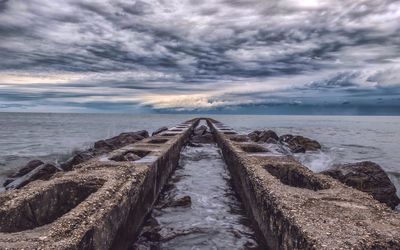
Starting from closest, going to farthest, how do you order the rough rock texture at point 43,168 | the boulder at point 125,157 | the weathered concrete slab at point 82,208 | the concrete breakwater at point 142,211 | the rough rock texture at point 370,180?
the concrete breakwater at point 142,211 < the weathered concrete slab at point 82,208 < the rough rock texture at point 370,180 < the boulder at point 125,157 < the rough rock texture at point 43,168

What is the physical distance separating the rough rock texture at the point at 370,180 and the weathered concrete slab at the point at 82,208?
6.11m

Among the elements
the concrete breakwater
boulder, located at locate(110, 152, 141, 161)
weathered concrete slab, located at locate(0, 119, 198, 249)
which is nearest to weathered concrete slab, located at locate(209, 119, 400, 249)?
the concrete breakwater

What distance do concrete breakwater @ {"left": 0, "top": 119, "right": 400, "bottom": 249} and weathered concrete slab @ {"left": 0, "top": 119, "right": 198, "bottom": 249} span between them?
0.01 metres

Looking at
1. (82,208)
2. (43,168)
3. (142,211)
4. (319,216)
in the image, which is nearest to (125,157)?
(43,168)

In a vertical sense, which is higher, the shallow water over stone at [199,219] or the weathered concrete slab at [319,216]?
the weathered concrete slab at [319,216]

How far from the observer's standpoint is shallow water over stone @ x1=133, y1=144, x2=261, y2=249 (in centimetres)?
677

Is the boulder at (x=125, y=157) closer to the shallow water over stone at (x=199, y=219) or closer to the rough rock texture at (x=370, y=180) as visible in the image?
the shallow water over stone at (x=199, y=219)

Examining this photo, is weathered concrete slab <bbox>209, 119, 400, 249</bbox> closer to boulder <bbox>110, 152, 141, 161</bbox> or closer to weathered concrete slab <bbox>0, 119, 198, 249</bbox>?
weathered concrete slab <bbox>0, 119, 198, 249</bbox>

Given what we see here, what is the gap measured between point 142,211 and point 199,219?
1.34 m

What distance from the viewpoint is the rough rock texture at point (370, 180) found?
9961mm

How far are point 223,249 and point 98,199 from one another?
2520 mm

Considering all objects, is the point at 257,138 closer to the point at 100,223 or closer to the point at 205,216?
the point at 205,216

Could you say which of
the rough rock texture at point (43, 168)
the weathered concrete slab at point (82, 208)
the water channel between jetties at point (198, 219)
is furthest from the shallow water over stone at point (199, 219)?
the rough rock texture at point (43, 168)

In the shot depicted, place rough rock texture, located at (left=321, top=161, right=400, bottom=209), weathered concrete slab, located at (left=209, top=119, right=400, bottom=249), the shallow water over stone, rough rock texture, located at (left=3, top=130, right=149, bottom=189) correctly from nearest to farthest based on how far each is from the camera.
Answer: weathered concrete slab, located at (left=209, top=119, right=400, bottom=249)
the shallow water over stone
rough rock texture, located at (left=321, top=161, right=400, bottom=209)
rough rock texture, located at (left=3, top=130, right=149, bottom=189)
